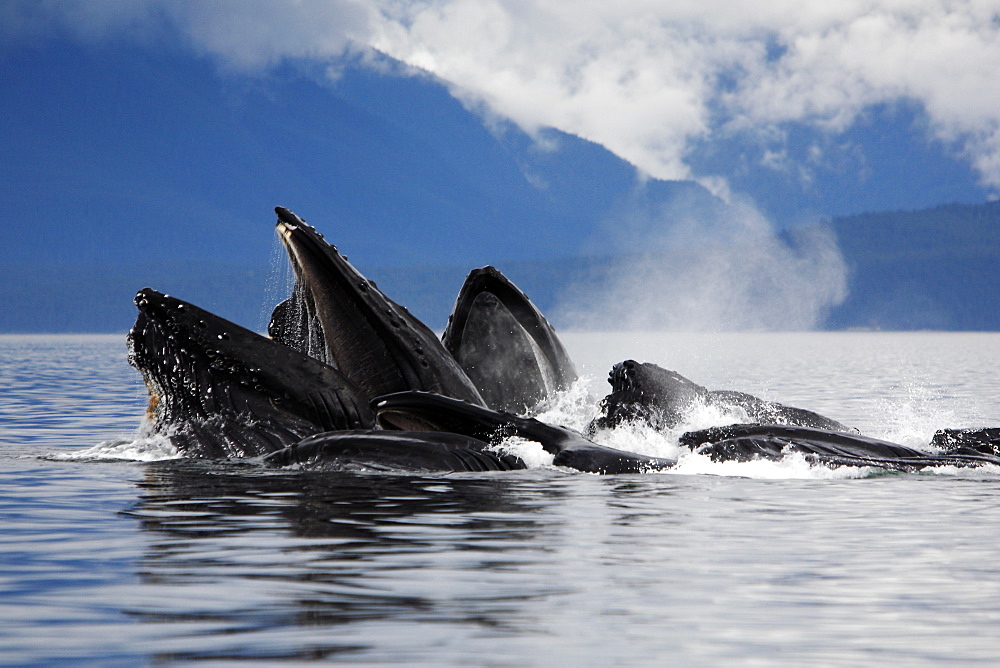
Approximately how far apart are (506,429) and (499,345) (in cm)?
288

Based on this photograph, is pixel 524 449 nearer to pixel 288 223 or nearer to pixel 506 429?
pixel 506 429

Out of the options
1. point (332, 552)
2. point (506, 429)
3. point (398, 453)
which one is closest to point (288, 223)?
point (398, 453)

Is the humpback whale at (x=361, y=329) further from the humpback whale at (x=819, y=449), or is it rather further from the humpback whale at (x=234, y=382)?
the humpback whale at (x=819, y=449)

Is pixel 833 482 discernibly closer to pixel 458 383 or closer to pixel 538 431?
pixel 538 431

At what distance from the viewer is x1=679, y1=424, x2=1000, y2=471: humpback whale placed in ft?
40.1

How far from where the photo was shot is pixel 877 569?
23.8ft

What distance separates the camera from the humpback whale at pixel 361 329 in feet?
41.9

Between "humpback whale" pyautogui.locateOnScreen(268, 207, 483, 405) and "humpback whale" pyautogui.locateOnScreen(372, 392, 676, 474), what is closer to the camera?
"humpback whale" pyautogui.locateOnScreen(372, 392, 676, 474)

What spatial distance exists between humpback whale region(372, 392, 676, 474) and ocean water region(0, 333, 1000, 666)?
0.20 meters

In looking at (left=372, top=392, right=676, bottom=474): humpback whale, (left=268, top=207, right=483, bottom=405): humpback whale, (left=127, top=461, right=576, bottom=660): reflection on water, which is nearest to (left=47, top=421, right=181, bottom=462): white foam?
(left=127, top=461, right=576, bottom=660): reflection on water

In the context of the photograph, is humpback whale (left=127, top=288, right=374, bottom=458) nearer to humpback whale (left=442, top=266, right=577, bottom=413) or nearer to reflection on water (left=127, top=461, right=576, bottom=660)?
reflection on water (left=127, top=461, right=576, bottom=660)

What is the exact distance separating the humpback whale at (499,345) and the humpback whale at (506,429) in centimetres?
245

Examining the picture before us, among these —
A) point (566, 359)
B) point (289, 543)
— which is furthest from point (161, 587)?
point (566, 359)

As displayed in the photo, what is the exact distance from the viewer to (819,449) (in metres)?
12.4
